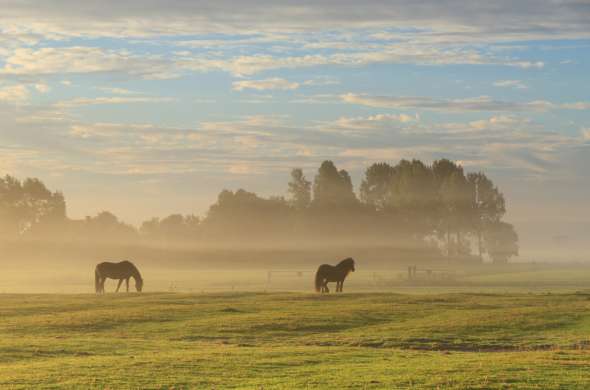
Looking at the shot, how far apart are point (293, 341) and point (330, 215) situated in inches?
4747

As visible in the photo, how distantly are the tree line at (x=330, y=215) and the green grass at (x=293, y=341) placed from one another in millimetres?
93442

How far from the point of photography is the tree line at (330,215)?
157 meters

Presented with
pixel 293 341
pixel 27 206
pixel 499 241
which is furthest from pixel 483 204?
pixel 293 341

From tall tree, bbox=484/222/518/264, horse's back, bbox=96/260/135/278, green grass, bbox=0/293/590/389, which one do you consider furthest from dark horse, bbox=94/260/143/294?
tall tree, bbox=484/222/518/264

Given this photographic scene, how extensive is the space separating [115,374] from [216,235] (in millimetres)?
129276

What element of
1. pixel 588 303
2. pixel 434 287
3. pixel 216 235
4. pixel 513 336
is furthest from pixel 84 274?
pixel 513 336

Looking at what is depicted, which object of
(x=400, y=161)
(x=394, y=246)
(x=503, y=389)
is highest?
(x=400, y=161)

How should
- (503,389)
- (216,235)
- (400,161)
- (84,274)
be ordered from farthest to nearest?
(400,161) → (216,235) → (84,274) → (503,389)

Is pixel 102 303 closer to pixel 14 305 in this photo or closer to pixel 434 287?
pixel 14 305

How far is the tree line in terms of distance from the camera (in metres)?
157

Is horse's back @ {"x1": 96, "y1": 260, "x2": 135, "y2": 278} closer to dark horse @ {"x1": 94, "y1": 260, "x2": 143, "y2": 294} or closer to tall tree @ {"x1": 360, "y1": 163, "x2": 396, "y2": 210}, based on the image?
dark horse @ {"x1": 94, "y1": 260, "x2": 143, "y2": 294}

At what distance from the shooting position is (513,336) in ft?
134

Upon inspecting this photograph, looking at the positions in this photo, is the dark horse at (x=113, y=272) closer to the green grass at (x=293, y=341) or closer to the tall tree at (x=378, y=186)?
the green grass at (x=293, y=341)

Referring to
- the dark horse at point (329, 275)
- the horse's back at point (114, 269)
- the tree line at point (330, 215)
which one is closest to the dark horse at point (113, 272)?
the horse's back at point (114, 269)
